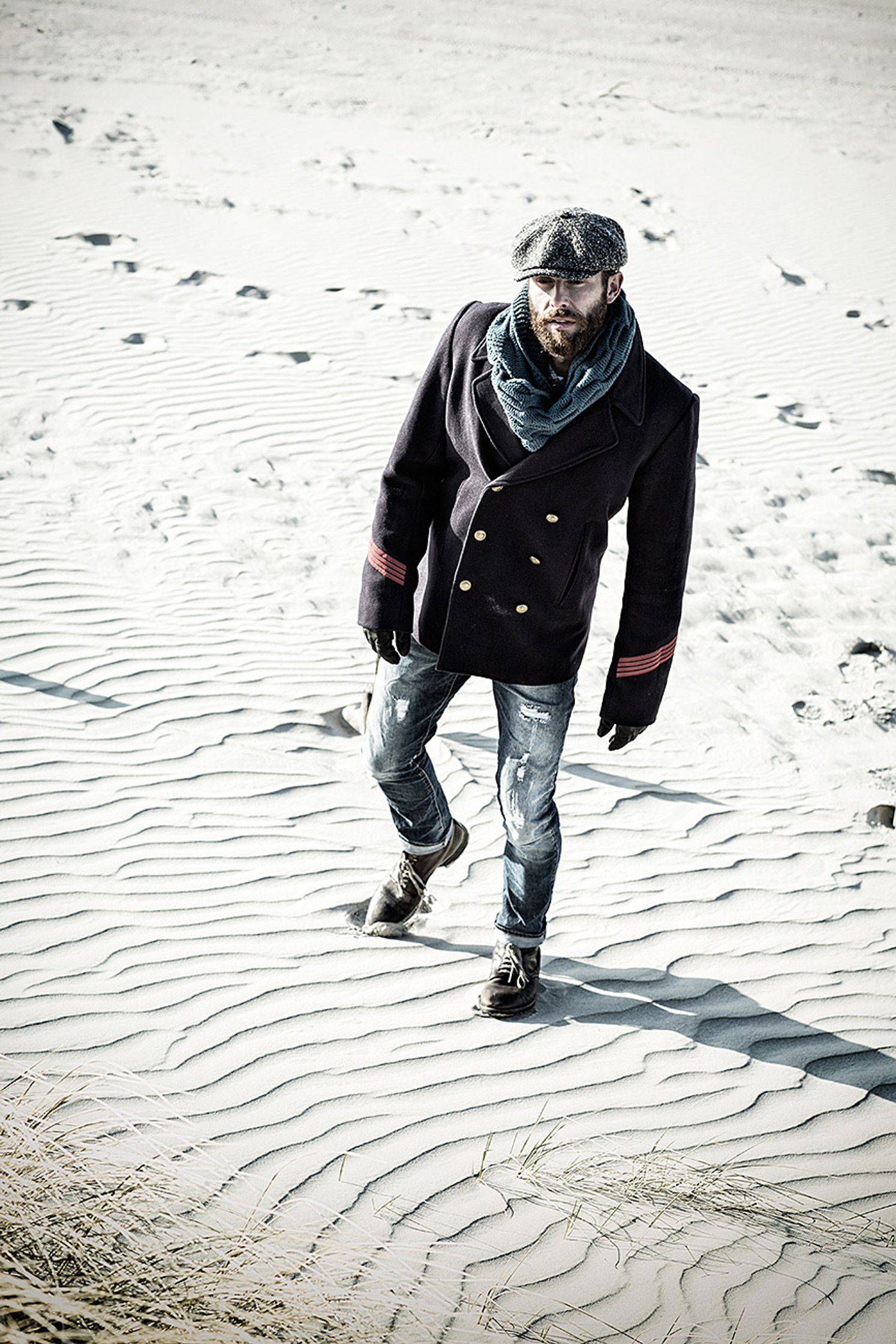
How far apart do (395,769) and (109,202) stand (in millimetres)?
10727

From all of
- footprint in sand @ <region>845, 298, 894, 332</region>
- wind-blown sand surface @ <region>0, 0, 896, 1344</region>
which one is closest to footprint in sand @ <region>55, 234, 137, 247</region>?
wind-blown sand surface @ <region>0, 0, 896, 1344</region>

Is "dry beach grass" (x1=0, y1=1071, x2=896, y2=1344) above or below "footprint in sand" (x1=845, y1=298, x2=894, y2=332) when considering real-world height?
below

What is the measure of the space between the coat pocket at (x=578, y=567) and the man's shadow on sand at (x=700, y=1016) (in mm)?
1351

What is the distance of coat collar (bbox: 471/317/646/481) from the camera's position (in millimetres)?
2609

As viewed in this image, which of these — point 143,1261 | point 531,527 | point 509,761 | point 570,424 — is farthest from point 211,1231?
point 570,424

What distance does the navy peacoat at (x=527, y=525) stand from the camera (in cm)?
267

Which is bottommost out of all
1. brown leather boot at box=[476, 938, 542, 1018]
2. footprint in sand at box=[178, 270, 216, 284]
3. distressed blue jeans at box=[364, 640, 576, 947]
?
brown leather boot at box=[476, 938, 542, 1018]

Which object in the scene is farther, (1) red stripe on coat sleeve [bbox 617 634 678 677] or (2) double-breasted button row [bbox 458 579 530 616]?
(1) red stripe on coat sleeve [bbox 617 634 678 677]

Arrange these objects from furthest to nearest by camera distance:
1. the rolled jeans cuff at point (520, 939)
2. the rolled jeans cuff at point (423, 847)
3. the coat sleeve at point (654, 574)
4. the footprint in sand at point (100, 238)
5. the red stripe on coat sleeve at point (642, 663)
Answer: the footprint in sand at point (100, 238) < the rolled jeans cuff at point (423, 847) < the rolled jeans cuff at point (520, 939) < the red stripe on coat sleeve at point (642, 663) < the coat sleeve at point (654, 574)

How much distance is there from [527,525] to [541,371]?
38 centimetres

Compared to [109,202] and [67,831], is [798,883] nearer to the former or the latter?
[67,831]

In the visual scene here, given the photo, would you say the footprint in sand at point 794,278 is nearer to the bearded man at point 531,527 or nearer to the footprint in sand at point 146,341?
the footprint in sand at point 146,341

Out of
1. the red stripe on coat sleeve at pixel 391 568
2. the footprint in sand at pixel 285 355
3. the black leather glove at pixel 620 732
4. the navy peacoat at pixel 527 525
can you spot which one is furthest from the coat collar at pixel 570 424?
the footprint in sand at pixel 285 355

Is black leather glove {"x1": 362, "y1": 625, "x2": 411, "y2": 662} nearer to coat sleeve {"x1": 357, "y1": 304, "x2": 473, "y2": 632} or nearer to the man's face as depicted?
Answer: coat sleeve {"x1": 357, "y1": 304, "x2": 473, "y2": 632}
